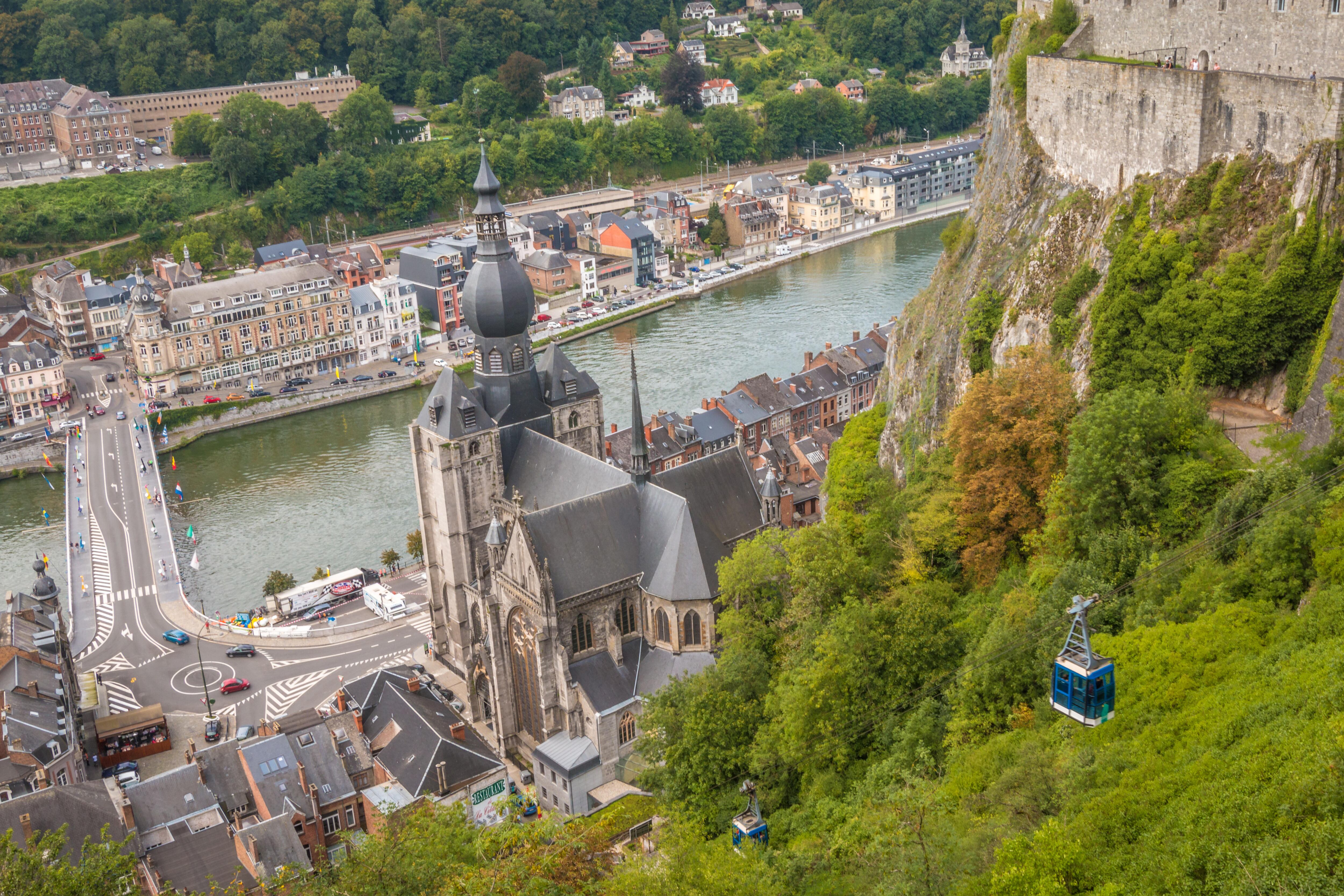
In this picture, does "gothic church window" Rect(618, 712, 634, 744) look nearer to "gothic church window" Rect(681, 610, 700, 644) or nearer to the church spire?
"gothic church window" Rect(681, 610, 700, 644)

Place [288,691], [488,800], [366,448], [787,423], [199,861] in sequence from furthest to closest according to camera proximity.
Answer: [366,448]
[787,423]
[288,691]
[488,800]
[199,861]

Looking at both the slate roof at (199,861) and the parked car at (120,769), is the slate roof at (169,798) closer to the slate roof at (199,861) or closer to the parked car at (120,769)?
the slate roof at (199,861)

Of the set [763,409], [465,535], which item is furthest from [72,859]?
[763,409]

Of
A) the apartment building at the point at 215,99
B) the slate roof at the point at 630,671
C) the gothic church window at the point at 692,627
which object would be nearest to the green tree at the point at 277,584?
the slate roof at the point at 630,671

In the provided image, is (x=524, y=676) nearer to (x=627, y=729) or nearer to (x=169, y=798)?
(x=627, y=729)

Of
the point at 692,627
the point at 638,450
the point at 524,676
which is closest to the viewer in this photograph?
the point at 692,627

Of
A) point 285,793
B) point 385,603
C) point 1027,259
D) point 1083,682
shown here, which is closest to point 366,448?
point 385,603
